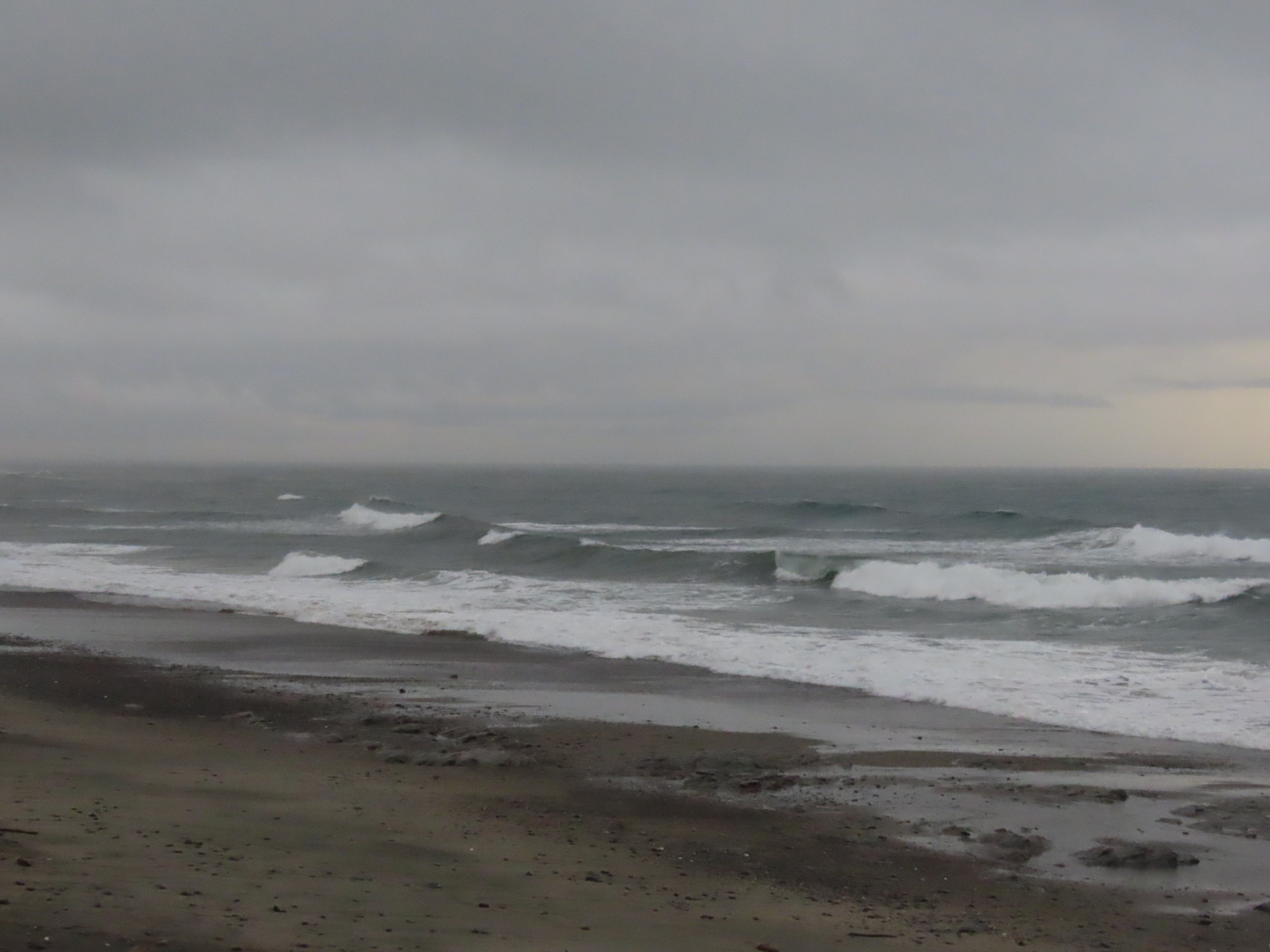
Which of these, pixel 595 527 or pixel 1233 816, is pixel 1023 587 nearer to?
pixel 1233 816

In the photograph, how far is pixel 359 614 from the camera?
24.0m

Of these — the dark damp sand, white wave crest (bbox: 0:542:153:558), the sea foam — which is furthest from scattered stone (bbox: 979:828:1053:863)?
white wave crest (bbox: 0:542:153:558)

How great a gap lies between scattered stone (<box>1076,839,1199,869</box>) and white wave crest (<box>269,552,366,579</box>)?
27946 mm

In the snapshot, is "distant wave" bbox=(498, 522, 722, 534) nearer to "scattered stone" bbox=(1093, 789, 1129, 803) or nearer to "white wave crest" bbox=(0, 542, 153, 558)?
"white wave crest" bbox=(0, 542, 153, 558)

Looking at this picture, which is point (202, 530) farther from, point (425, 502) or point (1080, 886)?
point (1080, 886)

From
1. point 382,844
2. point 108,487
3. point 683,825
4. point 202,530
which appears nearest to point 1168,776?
point 683,825

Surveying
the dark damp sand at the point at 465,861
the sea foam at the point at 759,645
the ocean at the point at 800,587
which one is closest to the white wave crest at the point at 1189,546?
the ocean at the point at 800,587

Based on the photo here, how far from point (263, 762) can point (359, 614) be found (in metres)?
13.5

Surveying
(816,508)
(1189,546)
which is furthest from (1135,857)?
(816,508)

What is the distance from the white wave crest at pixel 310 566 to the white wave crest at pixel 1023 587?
A: 1532 centimetres

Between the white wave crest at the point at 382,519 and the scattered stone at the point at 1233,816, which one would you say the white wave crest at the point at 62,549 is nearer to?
the white wave crest at the point at 382,519

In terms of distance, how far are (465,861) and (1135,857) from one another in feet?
16.2

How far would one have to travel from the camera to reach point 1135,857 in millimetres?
8367

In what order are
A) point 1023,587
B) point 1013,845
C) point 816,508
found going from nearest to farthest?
point 1013,845
point 1023,587
point 816,508
